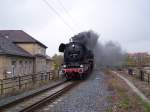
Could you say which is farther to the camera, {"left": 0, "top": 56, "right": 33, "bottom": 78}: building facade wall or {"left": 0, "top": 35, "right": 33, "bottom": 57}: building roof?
{"left": 0, "top": 35, "right": 33, "bottom": 57}: building roof

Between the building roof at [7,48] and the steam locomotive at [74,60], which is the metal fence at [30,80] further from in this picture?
the building roof at [7,48]

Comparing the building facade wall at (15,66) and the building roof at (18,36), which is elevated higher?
the building roof at (18,36)

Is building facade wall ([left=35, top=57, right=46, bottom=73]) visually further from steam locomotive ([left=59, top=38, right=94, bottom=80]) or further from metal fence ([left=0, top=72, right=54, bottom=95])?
steam locomotive ([left=59, top=38, right=94, bottom=80])

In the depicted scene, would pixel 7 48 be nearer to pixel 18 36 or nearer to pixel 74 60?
pixel 74 60

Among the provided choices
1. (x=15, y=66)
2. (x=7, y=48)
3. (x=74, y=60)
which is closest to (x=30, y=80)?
(x=74, y=60)

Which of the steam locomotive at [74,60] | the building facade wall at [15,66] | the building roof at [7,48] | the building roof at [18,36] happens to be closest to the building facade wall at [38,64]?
the building roof at [18,36]

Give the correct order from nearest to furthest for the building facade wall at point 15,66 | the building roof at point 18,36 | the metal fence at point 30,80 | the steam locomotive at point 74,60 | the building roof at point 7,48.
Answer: the metal fence at point 30,80, the steam locomotive at point 74,60, the building facade wall at point 15,66, the building roof at point 7,48, the building roof at point 18,36

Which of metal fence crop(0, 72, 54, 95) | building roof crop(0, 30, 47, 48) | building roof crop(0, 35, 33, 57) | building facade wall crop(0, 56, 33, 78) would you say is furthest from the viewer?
building roof crop(0, 30, 47, 48)

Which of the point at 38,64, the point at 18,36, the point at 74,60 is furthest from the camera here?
the point at 18,36

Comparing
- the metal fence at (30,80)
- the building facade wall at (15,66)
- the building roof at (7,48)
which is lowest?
the metal fence at (30,80)

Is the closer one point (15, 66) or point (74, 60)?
point (74, 60)

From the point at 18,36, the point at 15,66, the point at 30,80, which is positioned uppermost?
the point at 18,36

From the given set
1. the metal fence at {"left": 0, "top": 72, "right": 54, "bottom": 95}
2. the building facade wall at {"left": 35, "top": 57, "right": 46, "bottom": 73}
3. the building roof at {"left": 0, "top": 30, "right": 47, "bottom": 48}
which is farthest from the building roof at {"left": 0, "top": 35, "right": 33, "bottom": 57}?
the building roof at {"left": 0, "top": 30, "right": 47, "bottom": 48}

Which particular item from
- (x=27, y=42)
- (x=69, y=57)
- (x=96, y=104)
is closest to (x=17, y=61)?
(x=69, y=57)
